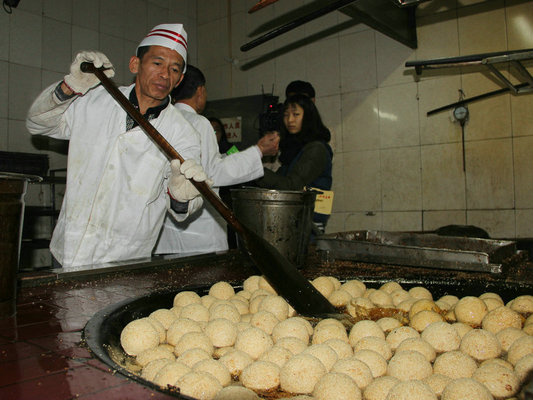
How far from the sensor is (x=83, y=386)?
723 mm

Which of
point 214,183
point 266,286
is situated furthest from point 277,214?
point 214,183

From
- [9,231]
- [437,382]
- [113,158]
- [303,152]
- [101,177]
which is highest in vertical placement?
[303,152]

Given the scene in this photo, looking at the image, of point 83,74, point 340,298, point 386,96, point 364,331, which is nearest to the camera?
point 364,331

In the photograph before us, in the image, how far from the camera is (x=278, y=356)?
107 centimetres

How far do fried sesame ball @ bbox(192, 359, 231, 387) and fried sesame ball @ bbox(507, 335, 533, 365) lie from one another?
2.39 ft

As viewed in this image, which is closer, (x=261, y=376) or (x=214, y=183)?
(x=261, y=376)

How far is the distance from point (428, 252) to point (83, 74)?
6.30 feet

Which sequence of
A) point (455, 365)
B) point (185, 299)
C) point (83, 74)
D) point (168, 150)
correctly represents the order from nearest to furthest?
point (455, 365)
point (185, 299)
point (168, 150)
point (83, 74)

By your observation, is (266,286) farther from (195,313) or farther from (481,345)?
(481,345)

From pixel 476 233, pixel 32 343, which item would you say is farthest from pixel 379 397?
pixel 476 233

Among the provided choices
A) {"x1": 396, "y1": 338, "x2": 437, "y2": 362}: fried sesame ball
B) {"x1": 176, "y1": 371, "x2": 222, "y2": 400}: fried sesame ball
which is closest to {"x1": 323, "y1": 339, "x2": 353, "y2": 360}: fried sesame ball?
{"x1": 396, "y1": 338, "x2": 437, "y2": 362}: fried sesame ball

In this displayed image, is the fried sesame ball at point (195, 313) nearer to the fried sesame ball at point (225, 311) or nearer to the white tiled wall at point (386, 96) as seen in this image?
the fried sesame ball at point (225, 311)

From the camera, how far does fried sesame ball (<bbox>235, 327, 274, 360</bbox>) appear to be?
1.15 meters

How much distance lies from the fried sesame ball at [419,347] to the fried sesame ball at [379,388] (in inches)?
7.5
